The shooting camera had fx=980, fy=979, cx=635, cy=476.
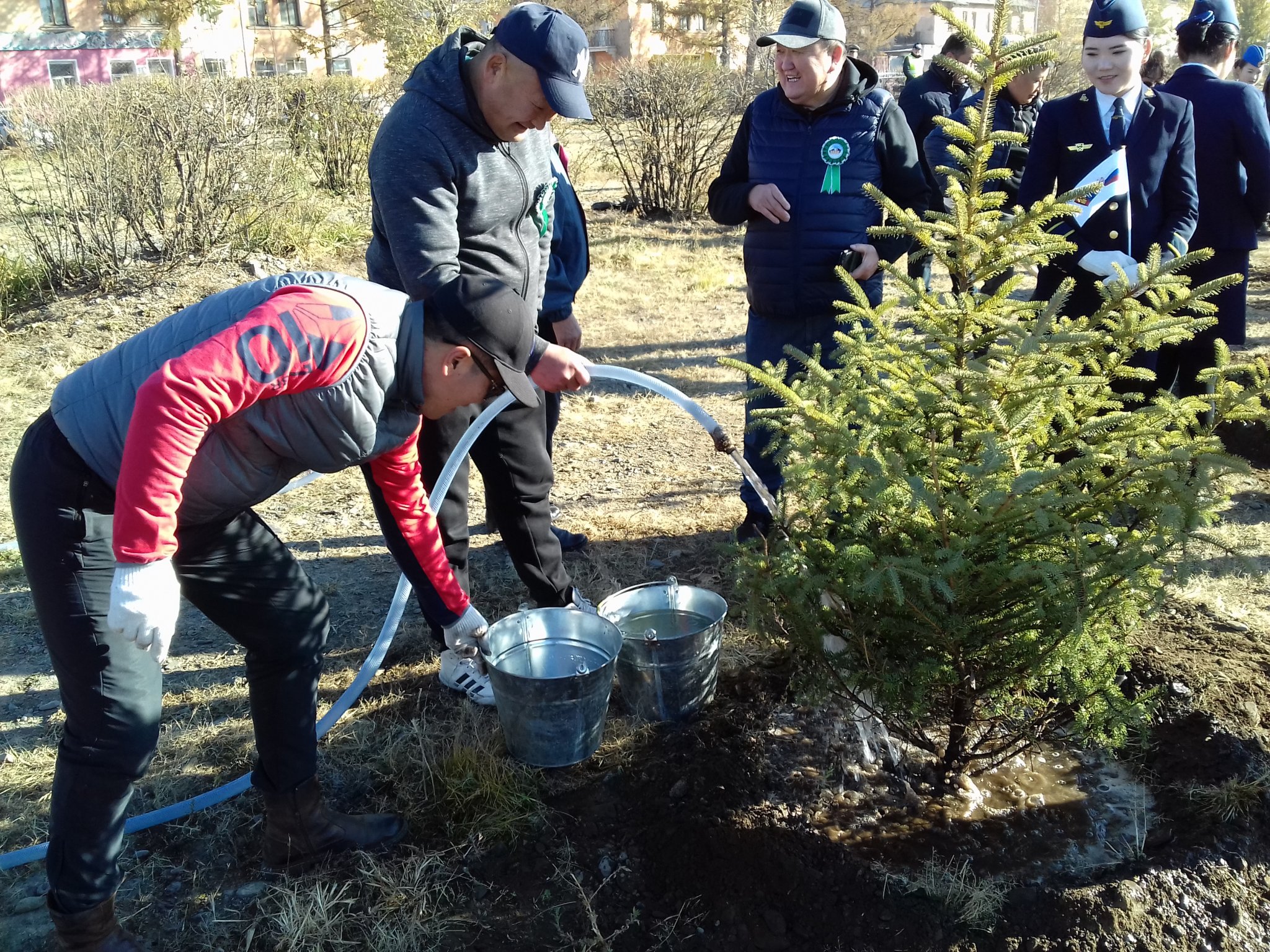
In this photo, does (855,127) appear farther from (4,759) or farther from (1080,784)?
(4,759)

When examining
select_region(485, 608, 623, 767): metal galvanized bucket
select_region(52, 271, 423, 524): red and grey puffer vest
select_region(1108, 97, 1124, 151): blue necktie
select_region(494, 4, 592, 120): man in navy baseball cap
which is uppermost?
select_region(494, 4, 592, 120): man in navy baseball cap

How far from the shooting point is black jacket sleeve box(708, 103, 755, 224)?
11.8ft

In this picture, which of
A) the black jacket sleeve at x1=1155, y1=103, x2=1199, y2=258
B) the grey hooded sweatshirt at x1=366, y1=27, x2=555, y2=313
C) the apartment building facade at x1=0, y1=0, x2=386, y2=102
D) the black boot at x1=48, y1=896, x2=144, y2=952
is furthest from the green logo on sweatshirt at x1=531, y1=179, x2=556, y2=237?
the apartment building facade at x1=0, y1=0, x2=386, y2=102

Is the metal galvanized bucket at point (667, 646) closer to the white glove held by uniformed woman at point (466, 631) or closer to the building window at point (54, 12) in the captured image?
the white glove held by uniformed woman at point (466, 631)

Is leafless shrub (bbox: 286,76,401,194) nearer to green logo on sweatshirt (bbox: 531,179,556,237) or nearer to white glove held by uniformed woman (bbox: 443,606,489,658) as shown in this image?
green logo on sweatshirt (bbox: 531,179,556,237)

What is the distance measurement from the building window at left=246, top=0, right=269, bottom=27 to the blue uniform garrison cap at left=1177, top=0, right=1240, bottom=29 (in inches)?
1370

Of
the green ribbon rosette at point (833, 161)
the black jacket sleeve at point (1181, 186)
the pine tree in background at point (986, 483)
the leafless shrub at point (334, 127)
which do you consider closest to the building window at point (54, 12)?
the leafless shrub at point (334, 127)

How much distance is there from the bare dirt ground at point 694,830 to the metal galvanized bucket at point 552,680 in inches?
5.2

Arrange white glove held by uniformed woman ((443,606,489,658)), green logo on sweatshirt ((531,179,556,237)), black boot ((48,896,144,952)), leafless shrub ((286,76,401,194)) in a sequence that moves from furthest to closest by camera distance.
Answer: leafless shrub ((286,76,401,194)) < green logo on sweatshirt ((531,179,556,237)) < white glove held by uniformed woman ((443,606,489,658)) < black boot ((48,896,144,952))

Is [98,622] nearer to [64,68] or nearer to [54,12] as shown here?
[64,68]

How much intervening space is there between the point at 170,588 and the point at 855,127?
106 inches

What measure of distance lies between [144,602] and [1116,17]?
139 inches

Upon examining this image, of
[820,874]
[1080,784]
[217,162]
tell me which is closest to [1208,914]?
A: [1080,784]

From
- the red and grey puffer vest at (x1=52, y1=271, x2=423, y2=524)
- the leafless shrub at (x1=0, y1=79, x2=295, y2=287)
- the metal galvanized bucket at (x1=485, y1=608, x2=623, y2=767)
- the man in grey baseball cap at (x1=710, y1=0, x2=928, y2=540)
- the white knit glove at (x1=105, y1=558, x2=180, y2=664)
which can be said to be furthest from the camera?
the leafless shrub at (x1=0, y1=79, x2=295, y2=287)
